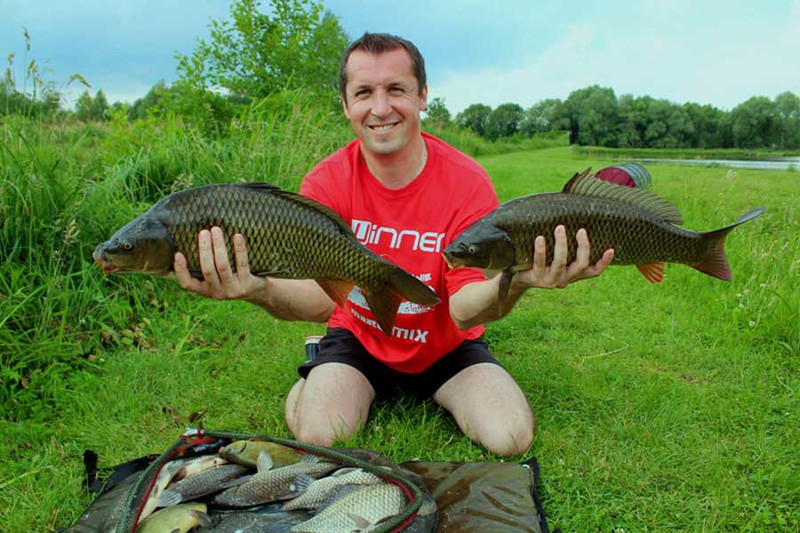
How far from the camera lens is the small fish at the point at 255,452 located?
1.99m

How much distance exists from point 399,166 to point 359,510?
4.65ft

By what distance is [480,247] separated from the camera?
190 centimetres

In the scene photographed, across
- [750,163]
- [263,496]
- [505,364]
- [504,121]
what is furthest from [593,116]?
[263,496]

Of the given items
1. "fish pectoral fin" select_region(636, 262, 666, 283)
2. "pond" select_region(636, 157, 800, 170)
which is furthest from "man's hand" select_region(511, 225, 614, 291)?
"pond" select_region(636, 157, 800, 170)

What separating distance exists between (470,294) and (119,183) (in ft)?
10.9

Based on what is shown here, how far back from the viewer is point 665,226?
2.02m

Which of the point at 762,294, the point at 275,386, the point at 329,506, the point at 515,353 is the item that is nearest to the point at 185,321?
the point at 275,386

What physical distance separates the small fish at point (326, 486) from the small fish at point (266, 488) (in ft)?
0.12

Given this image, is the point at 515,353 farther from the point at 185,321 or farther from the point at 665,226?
the point at 185,321

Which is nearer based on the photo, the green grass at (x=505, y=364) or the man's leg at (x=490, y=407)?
the green grass at (x=505, y=364)

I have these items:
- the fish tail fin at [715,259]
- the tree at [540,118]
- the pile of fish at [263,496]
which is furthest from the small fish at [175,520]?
the tree at [540,118]

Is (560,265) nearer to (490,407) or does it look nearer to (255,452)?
(490,407)

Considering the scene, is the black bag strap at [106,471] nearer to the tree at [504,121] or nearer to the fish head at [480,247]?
the fish head at [480,247]

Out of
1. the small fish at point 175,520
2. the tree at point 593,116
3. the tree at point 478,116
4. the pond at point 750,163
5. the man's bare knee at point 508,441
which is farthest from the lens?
the tree at point 478,116
